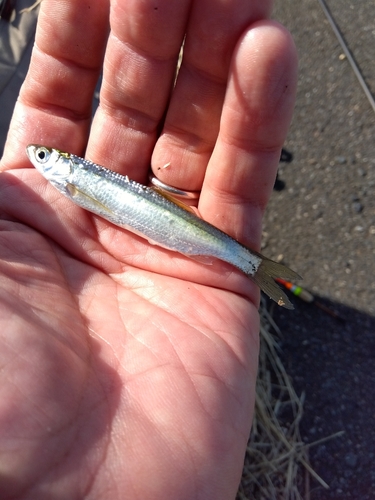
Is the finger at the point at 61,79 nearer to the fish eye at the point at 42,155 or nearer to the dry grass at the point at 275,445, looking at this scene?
the fish eye at the point at 42,155

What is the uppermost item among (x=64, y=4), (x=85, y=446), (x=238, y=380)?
(x=64, y=4)

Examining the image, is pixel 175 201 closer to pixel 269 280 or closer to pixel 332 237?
pixel 269 280

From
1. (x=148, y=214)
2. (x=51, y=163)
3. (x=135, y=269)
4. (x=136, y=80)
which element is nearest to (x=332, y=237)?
(x=148, y=214)

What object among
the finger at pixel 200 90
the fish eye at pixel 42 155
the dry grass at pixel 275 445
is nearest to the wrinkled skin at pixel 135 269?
the finger at pixel 200 90

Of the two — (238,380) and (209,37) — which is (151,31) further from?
(238,380)

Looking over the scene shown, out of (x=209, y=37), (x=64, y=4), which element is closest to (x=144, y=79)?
(x=209, y=37)

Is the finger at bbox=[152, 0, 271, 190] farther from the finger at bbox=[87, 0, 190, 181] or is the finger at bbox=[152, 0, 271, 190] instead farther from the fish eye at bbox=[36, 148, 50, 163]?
the fish eye at bbox=[36, 148, 50, 163]
